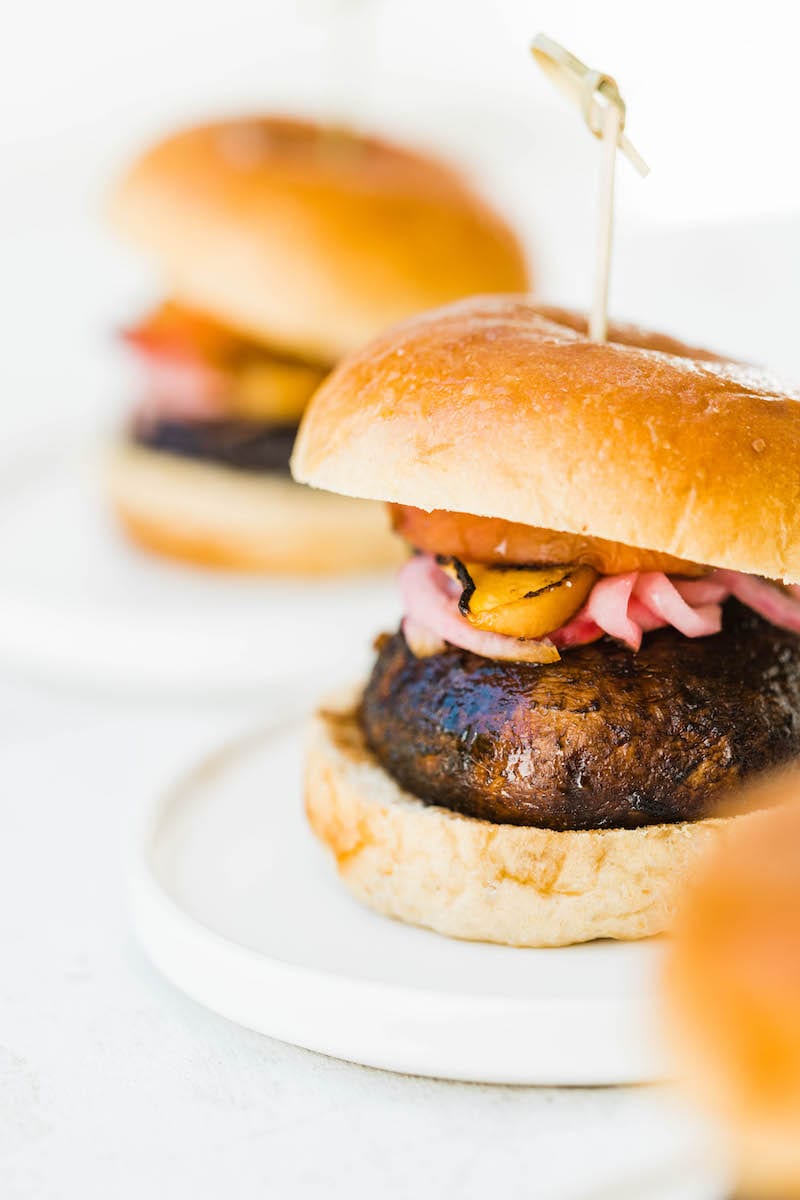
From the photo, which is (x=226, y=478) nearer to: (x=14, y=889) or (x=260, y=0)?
(x=14, y=889)

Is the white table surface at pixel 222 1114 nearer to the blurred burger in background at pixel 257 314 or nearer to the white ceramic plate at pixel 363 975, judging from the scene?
the white ceramic plate at pixel 363 975

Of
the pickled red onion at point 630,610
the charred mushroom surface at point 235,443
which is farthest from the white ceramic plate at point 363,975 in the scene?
the charred mushroom surface at point 235,443

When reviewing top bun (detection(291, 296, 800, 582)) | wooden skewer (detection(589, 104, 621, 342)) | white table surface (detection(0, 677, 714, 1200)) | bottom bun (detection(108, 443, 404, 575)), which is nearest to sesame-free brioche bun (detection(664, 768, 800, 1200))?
white table surface (detection(0, 677, 714, 1200))

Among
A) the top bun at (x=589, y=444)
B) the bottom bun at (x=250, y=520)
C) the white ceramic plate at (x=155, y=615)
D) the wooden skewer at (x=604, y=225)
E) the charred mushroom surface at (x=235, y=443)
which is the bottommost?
the white ceramic plate at (x=155, y=615)

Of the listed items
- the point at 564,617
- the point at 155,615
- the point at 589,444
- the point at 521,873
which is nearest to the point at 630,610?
the point at 564,617

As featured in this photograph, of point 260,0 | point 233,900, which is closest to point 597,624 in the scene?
point 233,900

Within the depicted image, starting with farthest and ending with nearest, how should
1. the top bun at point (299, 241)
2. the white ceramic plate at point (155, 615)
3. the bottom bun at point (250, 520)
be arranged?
the bottom bun at point (250, 520)
the top bun at point (299, 241)
the white ceramic plate at point (155, 615)

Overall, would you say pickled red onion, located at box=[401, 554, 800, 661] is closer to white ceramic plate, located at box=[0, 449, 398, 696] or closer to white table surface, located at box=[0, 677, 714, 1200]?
white table surface, located at box=[0, 677, 714, 1200]
